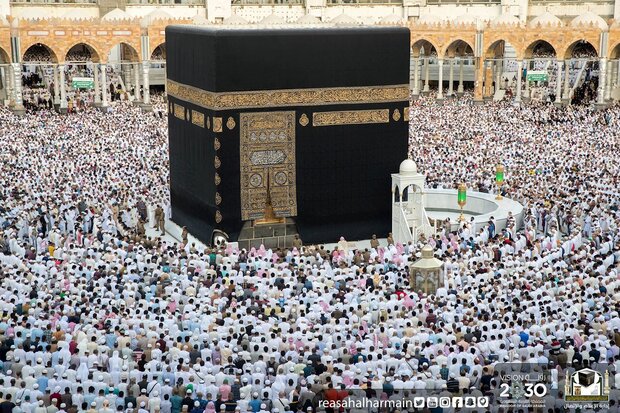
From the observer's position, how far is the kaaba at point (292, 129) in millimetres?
17141

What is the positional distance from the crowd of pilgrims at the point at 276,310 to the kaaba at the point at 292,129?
3.98ft

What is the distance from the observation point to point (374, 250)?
623 inches

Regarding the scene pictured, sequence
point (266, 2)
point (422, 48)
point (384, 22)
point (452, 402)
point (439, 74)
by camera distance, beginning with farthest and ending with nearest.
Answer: point (266, 2), point (422, 48), point (384, 22), point (439, 74), point (452, 402)

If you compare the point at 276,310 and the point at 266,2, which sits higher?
the point at 266,2

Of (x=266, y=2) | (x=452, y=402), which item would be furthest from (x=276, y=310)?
(x=266, y=2)

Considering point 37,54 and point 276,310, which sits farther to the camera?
point 37,54

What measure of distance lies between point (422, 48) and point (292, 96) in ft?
87.3

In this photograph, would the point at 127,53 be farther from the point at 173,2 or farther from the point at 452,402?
the point at 452,402

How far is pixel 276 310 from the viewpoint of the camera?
12.1 meters

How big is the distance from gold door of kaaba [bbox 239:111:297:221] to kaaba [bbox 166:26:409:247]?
0.06 feet

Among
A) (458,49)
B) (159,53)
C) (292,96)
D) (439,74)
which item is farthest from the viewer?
(458,49)

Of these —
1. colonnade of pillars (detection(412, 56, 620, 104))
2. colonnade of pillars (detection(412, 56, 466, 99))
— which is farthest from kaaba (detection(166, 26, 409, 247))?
colonnade of pillars (detection(412, 56, 466, 99))

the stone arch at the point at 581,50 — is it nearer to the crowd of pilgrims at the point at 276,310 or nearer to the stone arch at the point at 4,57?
the crowd of pilgrims at the point at 276,310

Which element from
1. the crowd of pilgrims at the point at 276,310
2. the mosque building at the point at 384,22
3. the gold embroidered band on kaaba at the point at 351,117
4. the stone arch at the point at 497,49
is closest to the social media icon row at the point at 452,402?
the crowd of pilgrims at the point at 276,310
